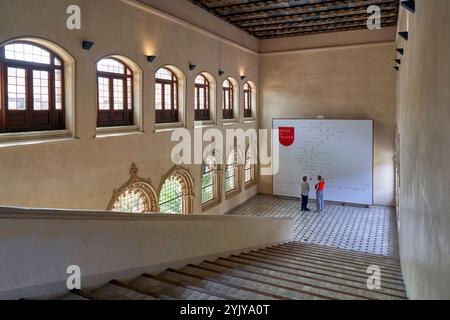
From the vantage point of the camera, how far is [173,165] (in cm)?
1087

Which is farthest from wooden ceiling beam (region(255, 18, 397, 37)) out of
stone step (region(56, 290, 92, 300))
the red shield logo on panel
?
stone step (region(56, 290, 92, 300))

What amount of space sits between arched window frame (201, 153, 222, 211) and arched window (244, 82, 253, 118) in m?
3.84

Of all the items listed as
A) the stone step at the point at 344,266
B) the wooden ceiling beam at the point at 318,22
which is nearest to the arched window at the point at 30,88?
the stone step at the point at 344,266

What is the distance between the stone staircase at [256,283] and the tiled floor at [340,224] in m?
4.06

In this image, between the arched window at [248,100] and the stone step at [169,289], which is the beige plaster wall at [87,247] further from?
the arched window at [248,100]

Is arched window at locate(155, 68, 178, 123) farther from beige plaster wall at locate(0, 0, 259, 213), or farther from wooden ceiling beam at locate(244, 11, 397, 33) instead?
wooden ceiling beam at locate(244, 11, 397, 33)

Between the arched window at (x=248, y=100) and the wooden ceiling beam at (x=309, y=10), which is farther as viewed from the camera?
the arched window at (x=248, y=100)

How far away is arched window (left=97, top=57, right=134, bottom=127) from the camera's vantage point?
860cm

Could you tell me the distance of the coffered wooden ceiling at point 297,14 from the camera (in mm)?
12000

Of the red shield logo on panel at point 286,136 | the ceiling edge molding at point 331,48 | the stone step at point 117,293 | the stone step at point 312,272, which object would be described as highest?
the ceiling edge molding at point 331,48

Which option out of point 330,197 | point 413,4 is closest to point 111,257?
point 413,4

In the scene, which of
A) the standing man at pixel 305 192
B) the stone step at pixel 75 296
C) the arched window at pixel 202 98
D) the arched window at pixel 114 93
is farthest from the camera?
the standing man at pixel 305 192

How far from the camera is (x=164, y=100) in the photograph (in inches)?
428
